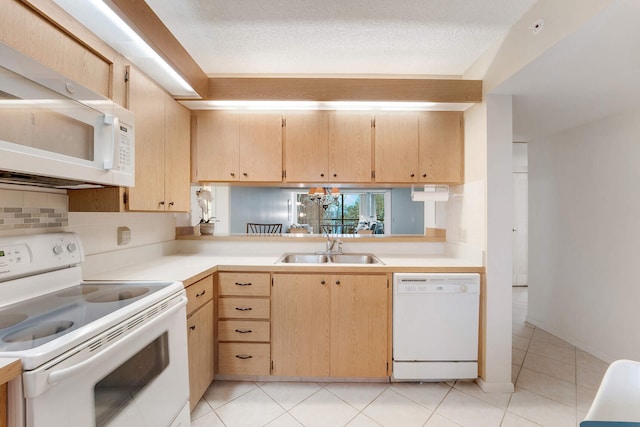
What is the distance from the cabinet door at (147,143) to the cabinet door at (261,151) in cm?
61

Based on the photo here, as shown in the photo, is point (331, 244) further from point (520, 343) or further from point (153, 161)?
point (520, 343)

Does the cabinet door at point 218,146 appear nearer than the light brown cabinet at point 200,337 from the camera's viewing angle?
No

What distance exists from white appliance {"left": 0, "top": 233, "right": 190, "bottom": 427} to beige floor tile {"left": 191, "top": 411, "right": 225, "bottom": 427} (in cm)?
32

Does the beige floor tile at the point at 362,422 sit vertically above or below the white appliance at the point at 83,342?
below

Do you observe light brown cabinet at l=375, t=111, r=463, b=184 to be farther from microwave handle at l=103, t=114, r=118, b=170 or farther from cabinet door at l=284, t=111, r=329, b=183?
microwave handle at l=103, t=114, r=118, b=170

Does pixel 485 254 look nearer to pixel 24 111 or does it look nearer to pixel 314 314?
pixel 314 314

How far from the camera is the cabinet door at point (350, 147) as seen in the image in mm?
2299

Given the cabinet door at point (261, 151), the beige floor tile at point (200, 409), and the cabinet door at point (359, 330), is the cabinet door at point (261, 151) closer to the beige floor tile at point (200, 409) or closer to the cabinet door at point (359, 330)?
the cabinet door at point (359, 330)

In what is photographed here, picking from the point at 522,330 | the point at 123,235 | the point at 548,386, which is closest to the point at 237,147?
the point at 123,235

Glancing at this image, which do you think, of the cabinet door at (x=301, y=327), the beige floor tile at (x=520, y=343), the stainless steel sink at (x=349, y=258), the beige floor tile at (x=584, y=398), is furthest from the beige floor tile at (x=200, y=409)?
the beige floor tile at (x=520, y=343)

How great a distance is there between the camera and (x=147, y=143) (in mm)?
1699

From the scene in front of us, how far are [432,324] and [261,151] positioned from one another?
1847mm

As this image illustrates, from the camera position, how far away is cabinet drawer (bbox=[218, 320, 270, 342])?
1991mm

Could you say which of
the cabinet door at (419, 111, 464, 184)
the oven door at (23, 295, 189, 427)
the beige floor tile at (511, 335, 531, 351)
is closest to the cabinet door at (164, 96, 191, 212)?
the oven door at (23, 295, 189, 427)
